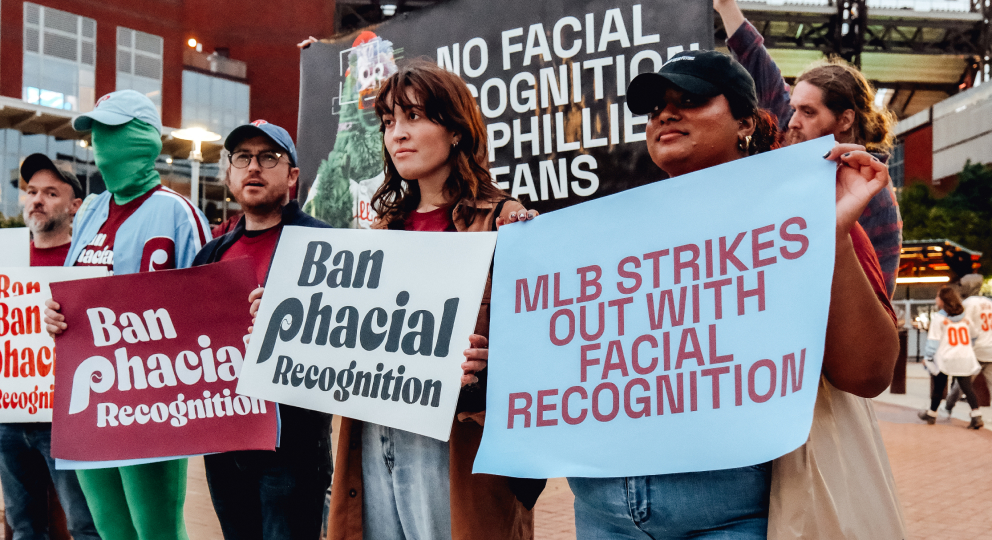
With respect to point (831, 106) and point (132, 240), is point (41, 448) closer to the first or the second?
point (132, 240)

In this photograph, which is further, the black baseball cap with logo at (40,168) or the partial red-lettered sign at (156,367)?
the black baseball cap with logo at (40,168)

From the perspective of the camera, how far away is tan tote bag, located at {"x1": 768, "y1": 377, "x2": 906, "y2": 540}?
1.28 m

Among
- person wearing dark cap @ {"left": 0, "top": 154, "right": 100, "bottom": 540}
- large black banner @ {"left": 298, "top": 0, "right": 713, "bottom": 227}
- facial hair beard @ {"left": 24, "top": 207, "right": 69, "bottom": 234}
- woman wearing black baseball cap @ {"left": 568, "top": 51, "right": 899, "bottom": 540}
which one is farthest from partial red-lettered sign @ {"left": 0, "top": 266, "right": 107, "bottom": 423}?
woman wearing black baseball cap @ {"left": 568, "top": 51, "right": 899, "bottom": 540}

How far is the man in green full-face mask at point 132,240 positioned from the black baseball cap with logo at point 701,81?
75.4 inches

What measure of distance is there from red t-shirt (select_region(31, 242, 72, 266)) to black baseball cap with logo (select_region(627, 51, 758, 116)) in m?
2.93

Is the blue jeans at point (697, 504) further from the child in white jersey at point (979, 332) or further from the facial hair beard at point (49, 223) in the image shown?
the child in white jersey at point (979, 332)

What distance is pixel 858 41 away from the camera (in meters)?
30.0

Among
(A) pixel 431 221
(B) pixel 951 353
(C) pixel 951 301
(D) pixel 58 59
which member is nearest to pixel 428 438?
(A) pixel 431 221

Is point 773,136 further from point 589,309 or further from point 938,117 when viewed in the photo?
point 938,117

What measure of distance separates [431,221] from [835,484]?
120 cm

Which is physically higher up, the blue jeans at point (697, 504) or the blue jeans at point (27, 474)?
the blue jeans at point (697, 504)

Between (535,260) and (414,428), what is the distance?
48cm

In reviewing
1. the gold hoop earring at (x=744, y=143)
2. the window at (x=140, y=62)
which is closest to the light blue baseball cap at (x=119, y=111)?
the gold hoop earring at (x=744, y=143)

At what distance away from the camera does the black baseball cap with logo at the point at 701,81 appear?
1.46 metres
